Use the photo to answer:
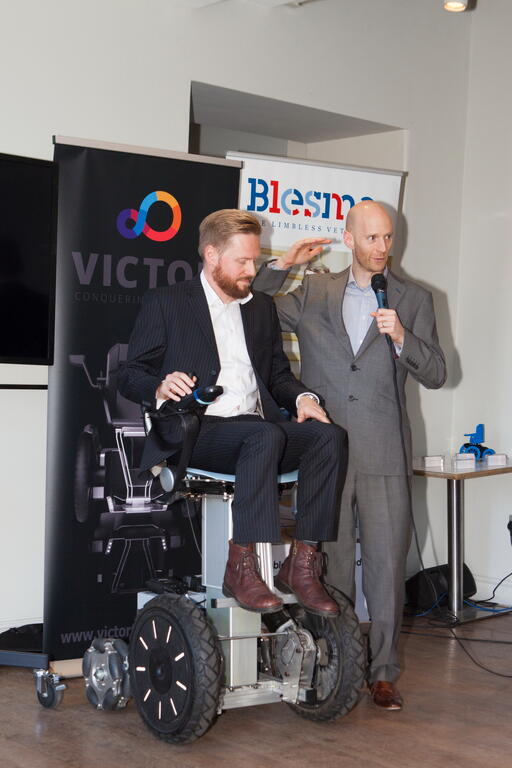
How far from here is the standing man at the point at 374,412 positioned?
3.67 m

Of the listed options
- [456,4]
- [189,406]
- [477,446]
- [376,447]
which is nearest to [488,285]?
[477,446]

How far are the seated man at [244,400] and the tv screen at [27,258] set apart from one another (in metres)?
0.55

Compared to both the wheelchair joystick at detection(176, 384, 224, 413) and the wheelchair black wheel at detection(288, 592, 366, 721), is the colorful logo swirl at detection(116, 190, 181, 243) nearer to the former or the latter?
the wheelchair joystick at detection(176, 384, 224, 413)

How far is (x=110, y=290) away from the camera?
4082mm

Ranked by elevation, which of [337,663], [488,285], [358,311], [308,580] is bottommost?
[337,663]

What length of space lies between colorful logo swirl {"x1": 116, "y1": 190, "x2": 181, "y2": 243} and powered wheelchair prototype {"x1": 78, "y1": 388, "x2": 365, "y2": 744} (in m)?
A: 1.24

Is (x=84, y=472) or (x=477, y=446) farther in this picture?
(x=477, y=446)

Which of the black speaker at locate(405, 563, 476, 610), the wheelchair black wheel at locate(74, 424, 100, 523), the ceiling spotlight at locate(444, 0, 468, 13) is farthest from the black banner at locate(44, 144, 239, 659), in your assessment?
the black speaker at locate(405, 563, 476, 610)

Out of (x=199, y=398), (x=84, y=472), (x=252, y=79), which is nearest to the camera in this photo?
(x=199, y=398)

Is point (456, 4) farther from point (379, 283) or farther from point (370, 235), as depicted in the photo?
point (379, 283)

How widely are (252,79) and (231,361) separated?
2120 millimetres

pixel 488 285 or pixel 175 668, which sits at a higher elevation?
pixel 488 285

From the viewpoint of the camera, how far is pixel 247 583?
3129mm

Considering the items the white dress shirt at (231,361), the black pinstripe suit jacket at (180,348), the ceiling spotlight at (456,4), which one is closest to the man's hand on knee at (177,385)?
the black pinstripe suit jacket at (180,348)
